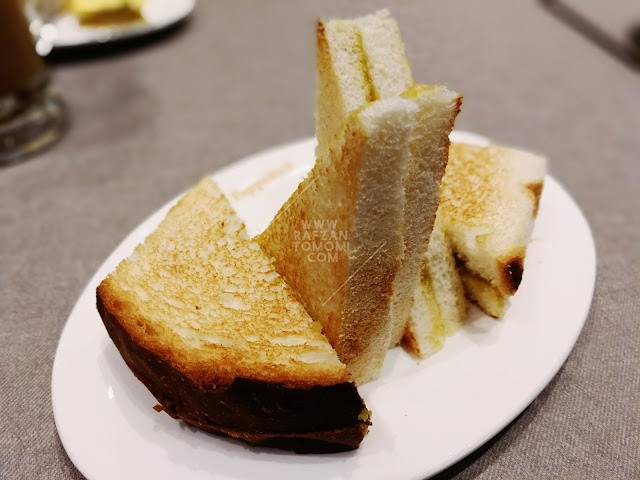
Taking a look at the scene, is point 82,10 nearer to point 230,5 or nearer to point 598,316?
point 230,5

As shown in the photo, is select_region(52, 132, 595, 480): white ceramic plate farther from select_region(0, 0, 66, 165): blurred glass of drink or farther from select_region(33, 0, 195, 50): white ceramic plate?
select_region(33, 0, 195, 50): white ceramic plate

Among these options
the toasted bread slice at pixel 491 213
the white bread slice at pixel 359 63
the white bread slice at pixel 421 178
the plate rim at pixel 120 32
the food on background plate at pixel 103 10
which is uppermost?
the food on background plate at pixel 103 10

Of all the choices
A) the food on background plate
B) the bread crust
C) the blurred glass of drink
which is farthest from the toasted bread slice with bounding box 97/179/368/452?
the food on background plate

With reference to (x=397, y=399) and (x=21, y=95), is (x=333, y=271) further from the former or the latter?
(x=21, y=95)

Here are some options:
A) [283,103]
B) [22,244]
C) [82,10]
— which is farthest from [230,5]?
[22,244]

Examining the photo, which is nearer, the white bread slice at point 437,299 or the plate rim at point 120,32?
the white bread slice at point 437,299

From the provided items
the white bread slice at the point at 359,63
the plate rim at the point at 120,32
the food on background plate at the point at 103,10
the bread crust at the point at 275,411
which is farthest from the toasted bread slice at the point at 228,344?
the food on background plate at the point at 103,10

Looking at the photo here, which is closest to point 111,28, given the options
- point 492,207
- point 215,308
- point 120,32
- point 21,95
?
point 120,32

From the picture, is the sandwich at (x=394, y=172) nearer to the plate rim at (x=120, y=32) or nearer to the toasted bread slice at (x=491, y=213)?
the toasted bread slice at (x=491, y=213)
